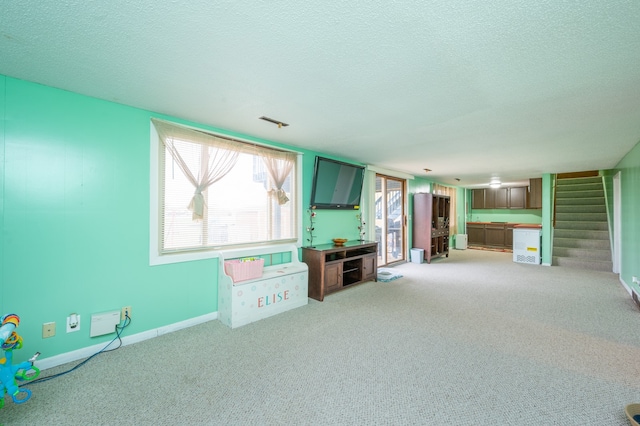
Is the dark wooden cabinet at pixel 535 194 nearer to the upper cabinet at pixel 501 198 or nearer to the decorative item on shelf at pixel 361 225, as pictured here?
the upper cabinet at pixel 501 198

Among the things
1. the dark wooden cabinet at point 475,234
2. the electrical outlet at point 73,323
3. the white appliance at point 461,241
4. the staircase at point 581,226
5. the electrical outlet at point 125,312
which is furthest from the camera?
the dark wooden cabinet at point 475,234

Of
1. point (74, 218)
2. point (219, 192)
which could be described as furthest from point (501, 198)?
point (74, 218)

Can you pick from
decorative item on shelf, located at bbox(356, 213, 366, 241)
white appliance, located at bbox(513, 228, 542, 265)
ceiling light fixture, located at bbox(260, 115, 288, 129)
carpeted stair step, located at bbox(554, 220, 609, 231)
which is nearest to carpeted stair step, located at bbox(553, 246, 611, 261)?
white appliance, located at bbox(513, 228, 542, 265)

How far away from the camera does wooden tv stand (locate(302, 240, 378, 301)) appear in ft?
12.8

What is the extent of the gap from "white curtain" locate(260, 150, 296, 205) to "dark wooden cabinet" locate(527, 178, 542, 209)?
317 inches

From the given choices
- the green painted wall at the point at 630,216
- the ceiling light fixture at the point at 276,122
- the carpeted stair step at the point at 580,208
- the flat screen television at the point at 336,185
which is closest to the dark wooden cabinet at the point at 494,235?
the carpeted stair step at the point at 580,208

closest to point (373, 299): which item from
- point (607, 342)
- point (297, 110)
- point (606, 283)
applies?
point (607, 342)

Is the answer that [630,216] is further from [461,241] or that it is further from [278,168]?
[278,168]

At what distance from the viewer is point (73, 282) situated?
230cm

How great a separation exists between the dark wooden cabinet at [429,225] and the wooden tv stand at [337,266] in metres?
2.54

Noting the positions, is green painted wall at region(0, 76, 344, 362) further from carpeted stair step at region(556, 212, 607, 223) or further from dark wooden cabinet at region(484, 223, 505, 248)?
dark wooden cabinet at region(484, 223, 505, 248)

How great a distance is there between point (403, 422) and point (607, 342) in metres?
2.54

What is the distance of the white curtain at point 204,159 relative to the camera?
9.27ft

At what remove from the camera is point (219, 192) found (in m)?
3.25
